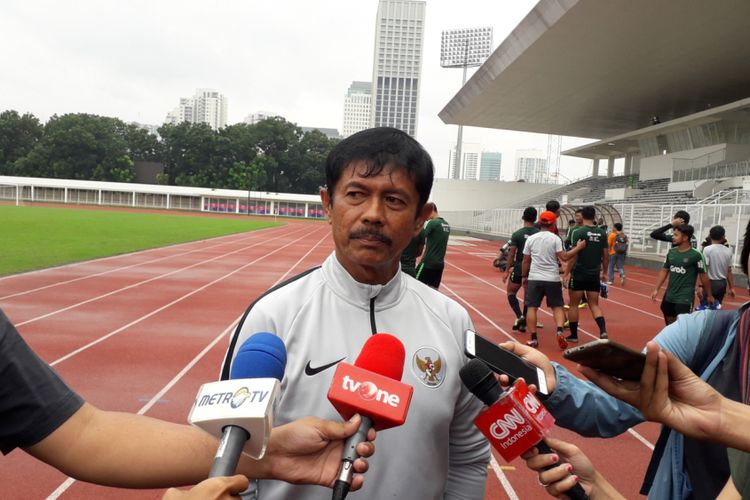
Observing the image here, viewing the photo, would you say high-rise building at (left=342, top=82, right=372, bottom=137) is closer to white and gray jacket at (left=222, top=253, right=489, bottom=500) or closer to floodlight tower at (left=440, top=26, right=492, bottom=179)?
floodlight tower at (left=440, top=26, right=492, bottom=179)

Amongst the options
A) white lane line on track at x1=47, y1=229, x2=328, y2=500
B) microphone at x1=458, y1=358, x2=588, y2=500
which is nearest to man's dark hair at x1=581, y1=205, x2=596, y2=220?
white lane line on track at x1=47, y1=229, x2=328, y2=500

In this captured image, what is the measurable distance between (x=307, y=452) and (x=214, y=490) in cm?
37

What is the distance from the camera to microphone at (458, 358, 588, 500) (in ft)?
4.10

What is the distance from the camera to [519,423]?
1.26 meters

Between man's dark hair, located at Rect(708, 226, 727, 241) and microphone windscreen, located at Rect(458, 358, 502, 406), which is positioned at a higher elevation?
man's dark hair, located at Rect(708, 226, 727, 241)

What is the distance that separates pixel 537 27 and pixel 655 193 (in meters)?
15.1

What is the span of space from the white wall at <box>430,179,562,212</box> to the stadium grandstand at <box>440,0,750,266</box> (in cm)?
568

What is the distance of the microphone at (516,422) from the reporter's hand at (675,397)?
194 millimetres

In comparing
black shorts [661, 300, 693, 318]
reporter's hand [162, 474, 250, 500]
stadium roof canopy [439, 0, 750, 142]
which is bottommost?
black shorts [661, 300, 693, 318]

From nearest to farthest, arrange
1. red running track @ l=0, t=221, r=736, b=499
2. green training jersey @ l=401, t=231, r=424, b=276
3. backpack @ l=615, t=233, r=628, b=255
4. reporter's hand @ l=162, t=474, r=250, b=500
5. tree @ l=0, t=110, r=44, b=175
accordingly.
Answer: reporter's hand @ l=162, t=474, r=250, b=500 → red running track @ l=0, t=221, r=736, b=499 → green training jersey @ l=401, t=231, r=424, b=276 → backpack @ l=615, t=233, r=628, b=255 → tree @ l=0, t=110, r=44, b=175

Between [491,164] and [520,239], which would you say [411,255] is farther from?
[491,164]

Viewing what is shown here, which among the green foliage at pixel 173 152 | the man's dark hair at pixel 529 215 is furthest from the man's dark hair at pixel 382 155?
the green foliage at pixel 173 152

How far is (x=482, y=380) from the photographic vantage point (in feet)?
4.33

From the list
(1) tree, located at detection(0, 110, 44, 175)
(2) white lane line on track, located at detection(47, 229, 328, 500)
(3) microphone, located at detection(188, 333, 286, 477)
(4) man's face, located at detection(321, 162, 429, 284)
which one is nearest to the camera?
(3) microphone, located at detection(188, 333, 286, 477)
